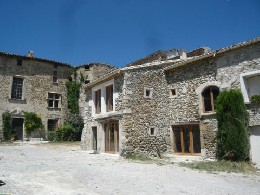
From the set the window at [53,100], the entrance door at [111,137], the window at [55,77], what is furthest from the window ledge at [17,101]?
the entrance door at [111,137]

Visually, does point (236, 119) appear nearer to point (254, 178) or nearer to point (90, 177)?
point (254, 178)

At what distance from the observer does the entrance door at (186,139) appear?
39.5 ft

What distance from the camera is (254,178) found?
25.5ft

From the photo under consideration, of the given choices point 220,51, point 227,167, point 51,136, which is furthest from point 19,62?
point 227,167

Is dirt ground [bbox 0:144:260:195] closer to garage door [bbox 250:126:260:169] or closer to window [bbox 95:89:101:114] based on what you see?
garage door [bbox 250:126:260:169]

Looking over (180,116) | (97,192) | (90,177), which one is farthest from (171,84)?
(97,192)

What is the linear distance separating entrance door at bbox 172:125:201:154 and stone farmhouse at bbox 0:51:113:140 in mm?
14934

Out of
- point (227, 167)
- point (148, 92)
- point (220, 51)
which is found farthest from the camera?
point (148, 92)

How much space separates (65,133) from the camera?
869 inches

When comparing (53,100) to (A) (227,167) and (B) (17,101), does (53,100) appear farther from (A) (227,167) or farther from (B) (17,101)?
(A) (227,167)

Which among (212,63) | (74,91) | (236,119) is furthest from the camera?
(74,91)

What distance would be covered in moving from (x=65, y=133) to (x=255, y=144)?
54.5ft

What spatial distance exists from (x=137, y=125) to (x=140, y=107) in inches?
39.4

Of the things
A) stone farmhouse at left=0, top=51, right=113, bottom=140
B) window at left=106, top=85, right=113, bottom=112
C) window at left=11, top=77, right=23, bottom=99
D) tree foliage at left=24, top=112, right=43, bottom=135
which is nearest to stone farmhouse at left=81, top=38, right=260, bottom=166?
window at left=106, top=85, right=113, bottom=112
